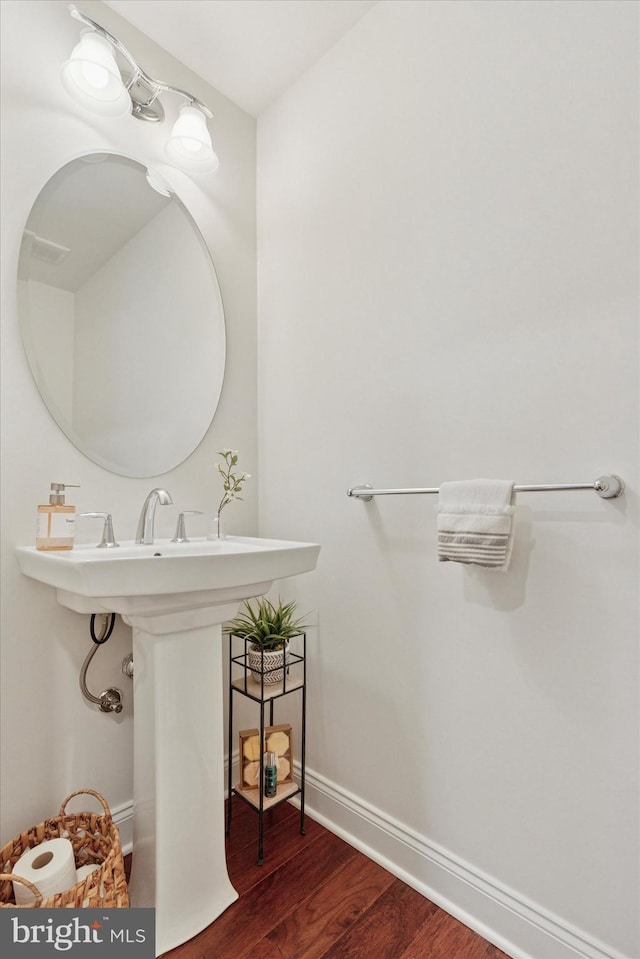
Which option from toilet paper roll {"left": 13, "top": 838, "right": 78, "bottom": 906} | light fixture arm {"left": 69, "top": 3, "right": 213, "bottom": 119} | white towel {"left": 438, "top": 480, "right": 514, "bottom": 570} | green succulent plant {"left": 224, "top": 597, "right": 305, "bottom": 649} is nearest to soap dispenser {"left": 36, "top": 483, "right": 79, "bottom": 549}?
green succulent plant {"left": 224, "top": 597, "right": 305, "bottom": 649}

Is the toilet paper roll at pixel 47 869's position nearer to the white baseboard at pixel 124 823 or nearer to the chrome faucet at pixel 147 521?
the white baseboard at pixel 124 823

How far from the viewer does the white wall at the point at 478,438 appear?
1000mm

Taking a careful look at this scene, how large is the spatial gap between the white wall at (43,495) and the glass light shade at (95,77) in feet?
0.13

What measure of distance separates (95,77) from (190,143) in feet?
1.03

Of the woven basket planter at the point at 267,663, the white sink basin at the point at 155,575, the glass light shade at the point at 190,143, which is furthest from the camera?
the glass light shade at the point at 190,143

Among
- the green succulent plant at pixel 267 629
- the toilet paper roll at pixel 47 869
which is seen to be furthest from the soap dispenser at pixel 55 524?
the toilet paper roll at pixel 47 869

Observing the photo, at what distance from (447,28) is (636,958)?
215 centimetres

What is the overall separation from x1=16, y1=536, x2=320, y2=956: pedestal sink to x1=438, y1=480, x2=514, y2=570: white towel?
1.21 feet

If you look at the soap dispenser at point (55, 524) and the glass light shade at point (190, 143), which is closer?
the soap dispenser at point (55, 524)

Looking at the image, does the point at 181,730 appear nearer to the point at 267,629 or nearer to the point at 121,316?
the point at 267,629

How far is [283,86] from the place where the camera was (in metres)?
1.80

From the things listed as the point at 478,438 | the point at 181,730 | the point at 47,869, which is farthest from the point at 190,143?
the point at 47,869

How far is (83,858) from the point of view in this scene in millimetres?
1202

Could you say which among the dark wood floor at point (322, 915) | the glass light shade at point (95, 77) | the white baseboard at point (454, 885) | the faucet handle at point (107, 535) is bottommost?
the dark wood floor at point (322, 915)
